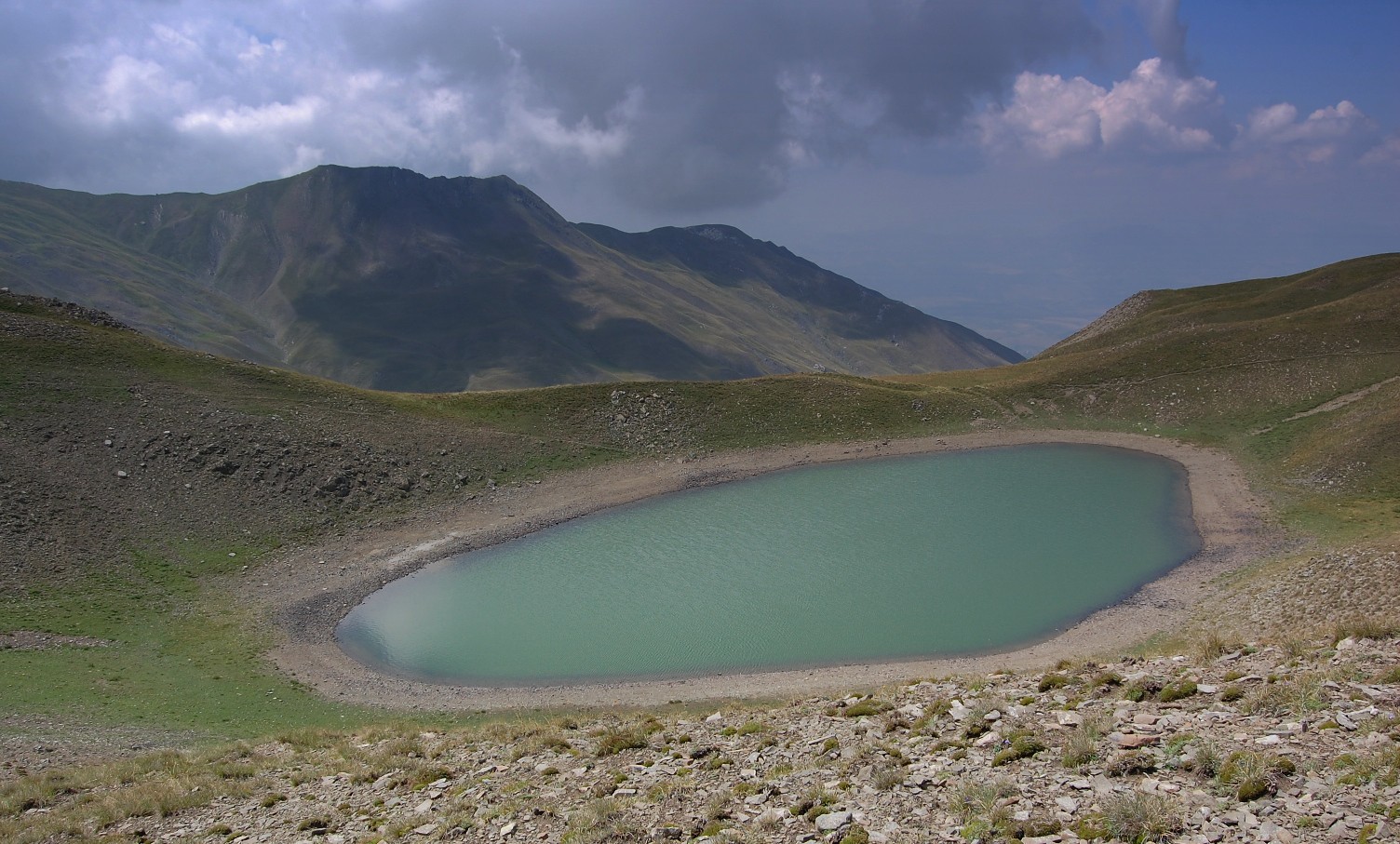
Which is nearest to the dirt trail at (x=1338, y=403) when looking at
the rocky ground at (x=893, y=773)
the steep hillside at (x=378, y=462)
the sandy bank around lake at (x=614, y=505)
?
the steep hillside at (x=378, y=462)

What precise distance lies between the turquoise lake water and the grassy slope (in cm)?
656

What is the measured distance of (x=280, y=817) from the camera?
16.3 meters

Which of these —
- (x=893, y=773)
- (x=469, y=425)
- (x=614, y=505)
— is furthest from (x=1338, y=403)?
(x=469, y=425)

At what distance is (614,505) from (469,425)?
14267mm

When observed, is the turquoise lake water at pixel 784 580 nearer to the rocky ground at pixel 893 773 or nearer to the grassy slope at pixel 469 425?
the grassy slope at pixel 469 425

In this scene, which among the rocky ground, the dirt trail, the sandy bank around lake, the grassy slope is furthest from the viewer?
the dirt trail

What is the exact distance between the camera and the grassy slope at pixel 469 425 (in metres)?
30.0

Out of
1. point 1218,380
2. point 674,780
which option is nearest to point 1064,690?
point 674,780

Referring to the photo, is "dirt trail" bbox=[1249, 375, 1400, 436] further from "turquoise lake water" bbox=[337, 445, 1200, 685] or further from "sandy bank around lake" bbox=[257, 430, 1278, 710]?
"turquoise lake water" bbox=[337, 445, 1200, 685]

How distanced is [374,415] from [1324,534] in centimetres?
5661

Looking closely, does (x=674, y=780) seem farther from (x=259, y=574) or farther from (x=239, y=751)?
(x=259, y=574)

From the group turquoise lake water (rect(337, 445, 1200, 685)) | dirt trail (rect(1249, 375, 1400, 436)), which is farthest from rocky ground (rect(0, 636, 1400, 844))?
dirt trail (rect(1249, 375, 1400, 436))

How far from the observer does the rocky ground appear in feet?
35.6

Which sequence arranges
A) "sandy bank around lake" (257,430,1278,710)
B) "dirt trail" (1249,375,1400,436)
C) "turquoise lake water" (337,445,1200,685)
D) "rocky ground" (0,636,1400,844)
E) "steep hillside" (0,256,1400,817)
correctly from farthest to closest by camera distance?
"dirt trail" (1249,375,1400,436) → "turquoise lake water" (337,445,1200,685) → "sandy bank around lake" (257,430,1278,710) → "steep hillside" (0,256,1400,817) → "rocky ground" (0,636,1400,844)
